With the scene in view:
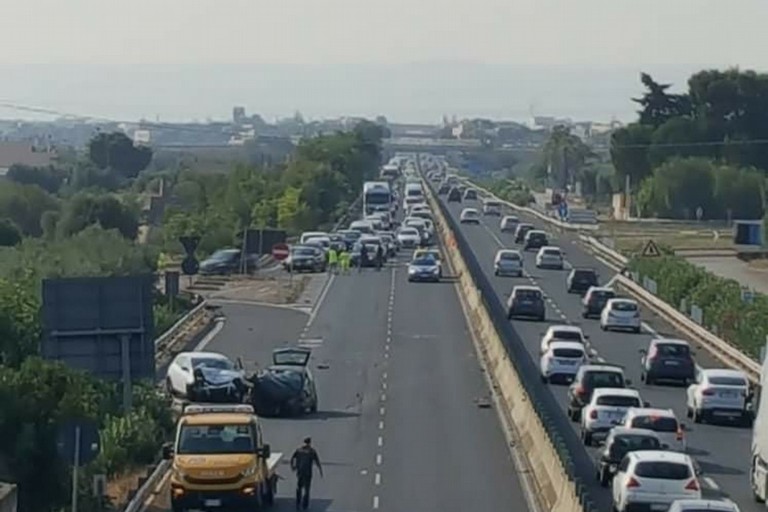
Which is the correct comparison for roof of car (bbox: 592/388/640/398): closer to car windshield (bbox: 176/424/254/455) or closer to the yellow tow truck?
the yellow tow truck

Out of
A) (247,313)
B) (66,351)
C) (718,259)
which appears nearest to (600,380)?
(66,351)

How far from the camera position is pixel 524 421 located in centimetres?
3906

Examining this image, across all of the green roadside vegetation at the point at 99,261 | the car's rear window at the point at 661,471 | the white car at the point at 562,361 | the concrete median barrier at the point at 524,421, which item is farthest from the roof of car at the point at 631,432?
the white car at the point at 562,361

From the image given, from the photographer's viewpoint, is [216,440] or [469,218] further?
[469,218]

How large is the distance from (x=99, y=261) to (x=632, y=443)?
4502 cm

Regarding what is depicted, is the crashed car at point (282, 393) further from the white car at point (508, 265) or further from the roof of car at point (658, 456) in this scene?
the white car at point (508, 265)

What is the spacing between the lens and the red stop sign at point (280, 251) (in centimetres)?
8675

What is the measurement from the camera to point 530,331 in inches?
2480

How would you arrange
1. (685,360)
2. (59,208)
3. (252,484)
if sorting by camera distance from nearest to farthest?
(252,484) < (685,360) < (59,208)

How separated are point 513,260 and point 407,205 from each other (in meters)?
68.5

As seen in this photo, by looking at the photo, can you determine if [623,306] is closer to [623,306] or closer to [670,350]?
[623,306]

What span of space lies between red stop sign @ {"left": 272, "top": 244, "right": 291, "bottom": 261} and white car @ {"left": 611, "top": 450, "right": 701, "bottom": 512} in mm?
57086

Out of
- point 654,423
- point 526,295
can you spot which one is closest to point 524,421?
point 654,423

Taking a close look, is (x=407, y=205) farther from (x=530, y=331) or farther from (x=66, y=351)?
(x=66, y=351)
